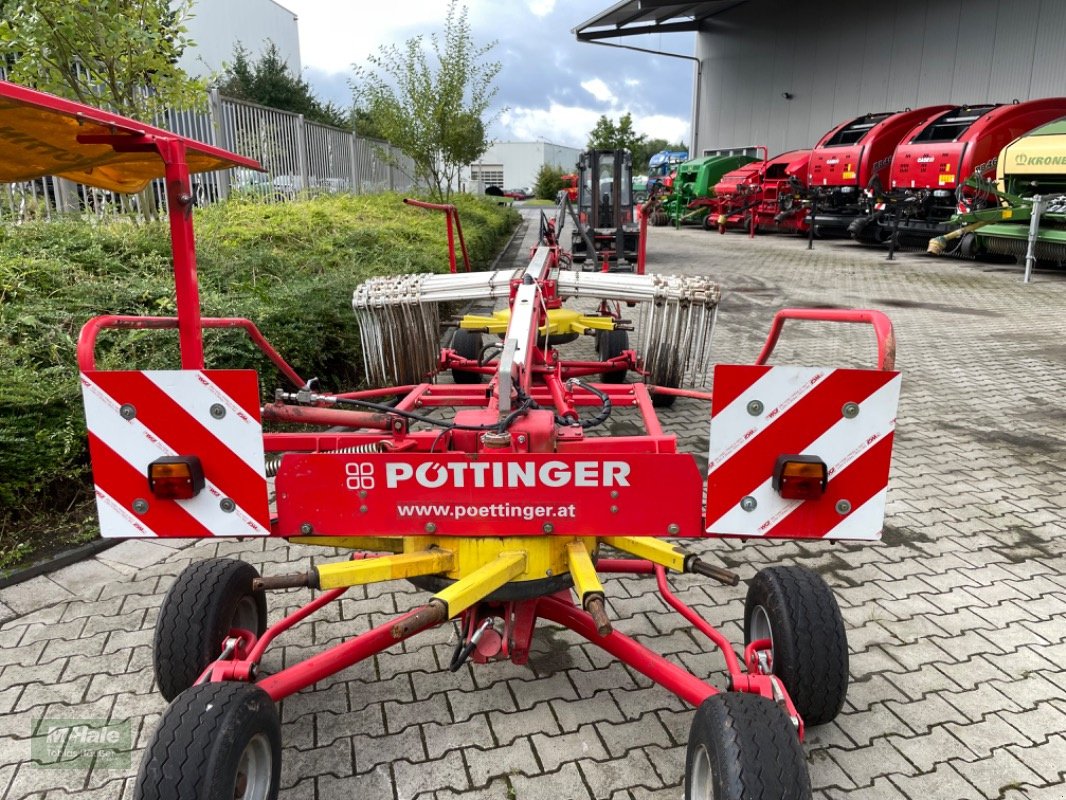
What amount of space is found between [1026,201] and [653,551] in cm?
1306

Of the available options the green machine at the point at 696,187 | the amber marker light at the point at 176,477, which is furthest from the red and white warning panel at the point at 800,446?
the green machine at the point at 696,187

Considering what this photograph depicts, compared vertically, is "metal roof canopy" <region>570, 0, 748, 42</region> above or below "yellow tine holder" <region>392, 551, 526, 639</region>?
above

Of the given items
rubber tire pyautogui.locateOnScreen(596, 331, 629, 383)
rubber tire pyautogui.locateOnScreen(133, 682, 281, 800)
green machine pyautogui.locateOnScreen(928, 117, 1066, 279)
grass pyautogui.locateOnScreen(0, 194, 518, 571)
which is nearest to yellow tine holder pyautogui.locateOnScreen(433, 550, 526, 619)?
rubber tire pyautogui.locateOnScreen(133, 682, 281, 800)

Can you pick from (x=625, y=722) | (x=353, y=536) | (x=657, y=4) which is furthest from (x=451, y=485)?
(x=657, y=4)

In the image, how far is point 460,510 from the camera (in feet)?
7.63

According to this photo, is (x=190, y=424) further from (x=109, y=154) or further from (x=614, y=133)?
(x=614, y=133)

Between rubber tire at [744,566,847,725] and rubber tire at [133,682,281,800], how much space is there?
5.04 ft

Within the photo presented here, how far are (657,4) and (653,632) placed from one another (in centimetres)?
2697

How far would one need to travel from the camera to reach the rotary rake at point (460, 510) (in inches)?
77.3

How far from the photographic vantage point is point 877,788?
2.44 m

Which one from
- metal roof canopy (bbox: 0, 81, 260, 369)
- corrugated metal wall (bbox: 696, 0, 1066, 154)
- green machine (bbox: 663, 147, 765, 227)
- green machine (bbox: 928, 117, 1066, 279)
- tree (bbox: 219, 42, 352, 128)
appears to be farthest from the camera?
tree (bbox: 219, 42, 352, 128)

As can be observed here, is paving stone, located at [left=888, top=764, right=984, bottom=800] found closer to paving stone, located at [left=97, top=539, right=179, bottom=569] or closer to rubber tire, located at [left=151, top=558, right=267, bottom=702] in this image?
rubber tire, located at [left=151, top=558, right=267, bottom=702]

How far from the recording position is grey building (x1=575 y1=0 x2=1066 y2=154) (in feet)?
66.0

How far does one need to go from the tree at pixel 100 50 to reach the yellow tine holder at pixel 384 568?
5.79 metres
